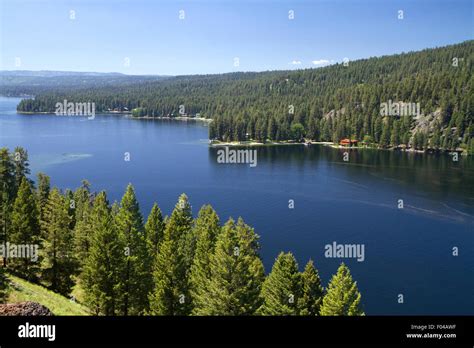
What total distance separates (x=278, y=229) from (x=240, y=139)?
11900 centimetres

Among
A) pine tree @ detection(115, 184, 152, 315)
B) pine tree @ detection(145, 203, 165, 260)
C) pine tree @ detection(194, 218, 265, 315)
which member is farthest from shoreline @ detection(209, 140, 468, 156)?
pine tree @ detection(194, 218, 265, 315)

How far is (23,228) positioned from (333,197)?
221 feet

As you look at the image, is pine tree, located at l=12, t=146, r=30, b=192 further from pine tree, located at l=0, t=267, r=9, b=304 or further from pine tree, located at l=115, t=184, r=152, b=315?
pine tree, located at l=0, t=267, r=9, b=304

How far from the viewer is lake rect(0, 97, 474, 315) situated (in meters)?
53.5

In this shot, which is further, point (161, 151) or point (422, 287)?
point (161, 151)

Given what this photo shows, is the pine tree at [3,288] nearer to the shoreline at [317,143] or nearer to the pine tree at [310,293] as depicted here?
the pine tree at [310,293]

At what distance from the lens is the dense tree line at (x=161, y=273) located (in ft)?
88.7

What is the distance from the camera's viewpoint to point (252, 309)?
26594 millimetres

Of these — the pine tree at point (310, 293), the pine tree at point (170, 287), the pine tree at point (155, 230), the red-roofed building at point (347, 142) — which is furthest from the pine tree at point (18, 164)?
the red-roofed building at point (347, 142)

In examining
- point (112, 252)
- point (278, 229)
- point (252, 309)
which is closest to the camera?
point (252, 309)

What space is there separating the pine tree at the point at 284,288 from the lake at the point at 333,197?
17.8m
